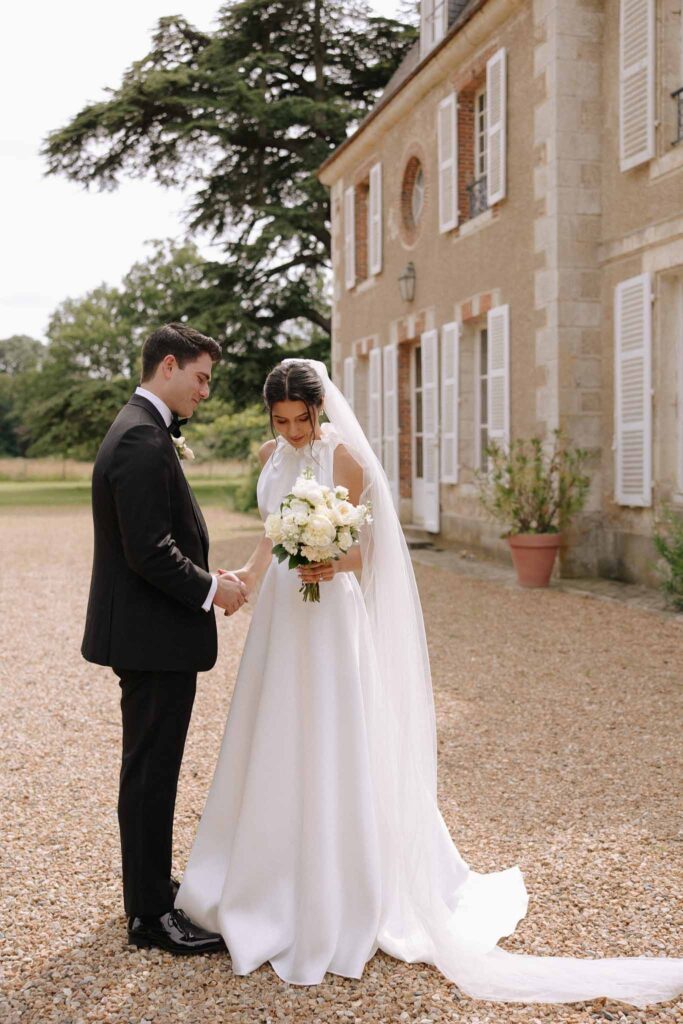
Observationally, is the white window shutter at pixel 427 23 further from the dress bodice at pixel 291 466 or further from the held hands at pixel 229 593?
the held hands at pixel 229 593

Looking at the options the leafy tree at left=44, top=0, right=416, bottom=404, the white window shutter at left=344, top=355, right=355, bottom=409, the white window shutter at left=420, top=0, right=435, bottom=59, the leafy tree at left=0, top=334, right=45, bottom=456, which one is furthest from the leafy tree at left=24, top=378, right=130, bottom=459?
→ the leafy tree at left=0, top=334, right=45, bottom=456

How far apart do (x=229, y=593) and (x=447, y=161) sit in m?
10.4

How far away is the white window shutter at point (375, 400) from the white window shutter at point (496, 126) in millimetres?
4132

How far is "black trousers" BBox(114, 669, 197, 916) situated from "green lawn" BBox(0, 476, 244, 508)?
18534mm

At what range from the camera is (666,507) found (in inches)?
324

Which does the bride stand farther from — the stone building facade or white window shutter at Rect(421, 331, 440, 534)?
white window shutter at Rect(421, 331, 440, 534)

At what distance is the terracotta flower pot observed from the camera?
9.18 metres

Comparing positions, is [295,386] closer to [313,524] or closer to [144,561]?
[313,524]

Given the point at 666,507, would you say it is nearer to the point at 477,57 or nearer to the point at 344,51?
the point at 477,57

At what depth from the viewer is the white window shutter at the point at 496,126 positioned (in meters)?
10.6

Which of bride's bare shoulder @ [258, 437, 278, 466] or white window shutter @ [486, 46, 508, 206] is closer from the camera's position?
bride's bare shoulder @ [258, 437, 278, 466]

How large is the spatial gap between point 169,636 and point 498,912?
127cm

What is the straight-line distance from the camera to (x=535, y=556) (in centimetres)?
919

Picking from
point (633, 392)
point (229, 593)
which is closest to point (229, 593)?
point (229, 593)
